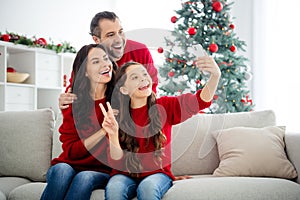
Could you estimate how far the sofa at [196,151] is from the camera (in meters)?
2.29

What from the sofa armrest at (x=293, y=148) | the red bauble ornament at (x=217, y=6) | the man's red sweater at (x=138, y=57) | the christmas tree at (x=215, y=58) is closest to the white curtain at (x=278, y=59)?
the christmas tree at (x=215, y=58)

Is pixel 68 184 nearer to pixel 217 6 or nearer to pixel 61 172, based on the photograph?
pixel 61 172

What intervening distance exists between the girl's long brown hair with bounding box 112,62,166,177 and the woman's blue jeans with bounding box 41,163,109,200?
193mm

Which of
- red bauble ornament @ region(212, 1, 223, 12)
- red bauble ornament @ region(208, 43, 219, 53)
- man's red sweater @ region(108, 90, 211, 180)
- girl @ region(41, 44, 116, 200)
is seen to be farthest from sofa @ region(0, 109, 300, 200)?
red bauble ornament @ region(212, 1, 223, 12)

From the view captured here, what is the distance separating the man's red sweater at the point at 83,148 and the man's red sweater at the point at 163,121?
0.10 meters

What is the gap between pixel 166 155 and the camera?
6.88 feet

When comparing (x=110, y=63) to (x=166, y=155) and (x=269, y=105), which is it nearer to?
(x=166, y=155)

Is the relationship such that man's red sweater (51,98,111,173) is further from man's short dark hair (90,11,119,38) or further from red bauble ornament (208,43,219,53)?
red bauble ornament (208,43,219,53)

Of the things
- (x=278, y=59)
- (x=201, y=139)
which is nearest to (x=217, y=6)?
(x=278, y=59)

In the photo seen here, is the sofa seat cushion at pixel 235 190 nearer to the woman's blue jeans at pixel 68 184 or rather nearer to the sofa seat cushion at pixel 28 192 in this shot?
the woman's blue jeans at pixel 68 184

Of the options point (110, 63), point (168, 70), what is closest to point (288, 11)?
point (168, 70)

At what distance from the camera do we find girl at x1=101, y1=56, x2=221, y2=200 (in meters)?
1.98

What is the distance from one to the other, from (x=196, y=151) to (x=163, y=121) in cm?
53

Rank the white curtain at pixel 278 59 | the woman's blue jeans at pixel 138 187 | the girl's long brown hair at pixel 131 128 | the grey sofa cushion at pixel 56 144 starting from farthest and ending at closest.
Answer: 1. the white curtain at pixel 278 59
2. the grey sofa cushion at pixel 56 144
3. the girl's long brown hair at pixel 131 128
4. the woman's blue jeans at pixel 138 187
